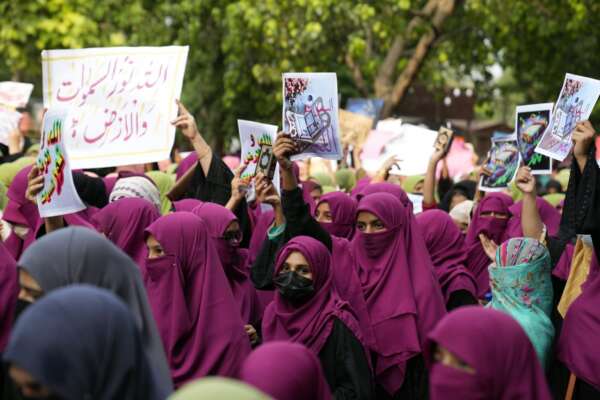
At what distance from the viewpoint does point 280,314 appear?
455 centimetres

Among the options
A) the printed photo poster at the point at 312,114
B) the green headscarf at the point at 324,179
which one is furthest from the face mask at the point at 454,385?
the green headscarf at the point at 324,179

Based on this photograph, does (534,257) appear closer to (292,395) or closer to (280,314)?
(280,314)

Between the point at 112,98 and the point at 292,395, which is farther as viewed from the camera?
the point at 112,98

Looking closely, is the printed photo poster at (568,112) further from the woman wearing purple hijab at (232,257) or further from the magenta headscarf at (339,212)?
the woman wearing purple hijab at (232,257)

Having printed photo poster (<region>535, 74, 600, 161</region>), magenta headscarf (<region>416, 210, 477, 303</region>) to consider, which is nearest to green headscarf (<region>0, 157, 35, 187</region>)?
magenta headscarf (<region>416, 210, 477, 303</region>)

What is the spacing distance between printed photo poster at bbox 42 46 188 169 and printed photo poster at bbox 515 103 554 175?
6.08ft

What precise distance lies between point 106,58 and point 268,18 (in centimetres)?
854

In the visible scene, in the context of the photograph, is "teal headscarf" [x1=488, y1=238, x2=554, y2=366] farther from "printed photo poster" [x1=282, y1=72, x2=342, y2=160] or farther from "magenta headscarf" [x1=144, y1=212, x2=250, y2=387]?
"magenta headscarf" [x1=144, y1=212, x2=250, y2=387]

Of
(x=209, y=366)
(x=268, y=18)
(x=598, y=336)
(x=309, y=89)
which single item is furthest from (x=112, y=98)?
(x=268, y=18)

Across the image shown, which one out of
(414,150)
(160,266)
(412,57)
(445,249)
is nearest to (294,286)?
(160,266)

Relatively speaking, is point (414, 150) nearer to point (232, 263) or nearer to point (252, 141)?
point (252, 141)

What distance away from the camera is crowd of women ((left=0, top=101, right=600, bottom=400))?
2.54 m

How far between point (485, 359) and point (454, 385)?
11 cm

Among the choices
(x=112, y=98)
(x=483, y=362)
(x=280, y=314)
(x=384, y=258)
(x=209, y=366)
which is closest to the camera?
(x=483, y=362)
